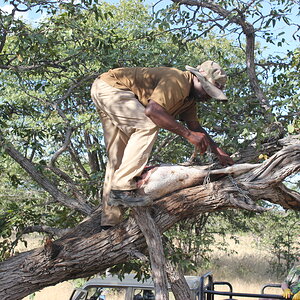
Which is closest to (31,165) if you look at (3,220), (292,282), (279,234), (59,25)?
(3,220)

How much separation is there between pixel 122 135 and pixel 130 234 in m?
0.85

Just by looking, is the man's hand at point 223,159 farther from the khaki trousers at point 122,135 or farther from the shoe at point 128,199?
the shoe at point 128,199

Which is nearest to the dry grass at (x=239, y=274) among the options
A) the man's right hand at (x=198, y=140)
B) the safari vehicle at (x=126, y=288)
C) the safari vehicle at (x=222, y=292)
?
the safari vehicle at (x=126, y=288)

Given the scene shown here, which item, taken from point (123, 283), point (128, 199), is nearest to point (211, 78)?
point (128, 199)

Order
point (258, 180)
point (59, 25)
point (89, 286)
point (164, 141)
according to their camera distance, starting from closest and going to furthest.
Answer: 1. point (258, 180)
2. point (59, 25)
3. point (89, 286)
4. point (164, 141)

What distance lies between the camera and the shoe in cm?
359

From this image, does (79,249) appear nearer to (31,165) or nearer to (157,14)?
(31,165)

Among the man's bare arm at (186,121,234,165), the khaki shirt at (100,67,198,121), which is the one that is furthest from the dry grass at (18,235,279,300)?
the khaki shirt at (100,67,198,121)

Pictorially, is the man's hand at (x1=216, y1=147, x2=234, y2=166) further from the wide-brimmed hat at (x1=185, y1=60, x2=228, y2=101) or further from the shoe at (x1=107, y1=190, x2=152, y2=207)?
the shoe at (x1=107, y1=190, x2=152, y2=207)

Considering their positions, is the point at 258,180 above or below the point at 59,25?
below

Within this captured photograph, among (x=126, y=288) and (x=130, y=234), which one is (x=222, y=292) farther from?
(x=126, y=288)

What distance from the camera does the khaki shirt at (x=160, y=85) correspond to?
3568 mm

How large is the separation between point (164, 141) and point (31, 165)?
2892 mm

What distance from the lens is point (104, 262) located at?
396cm
